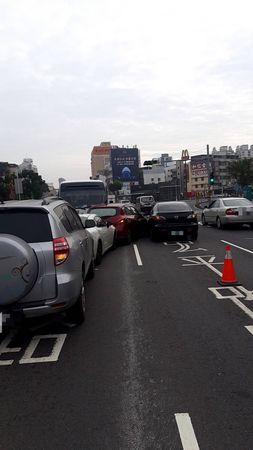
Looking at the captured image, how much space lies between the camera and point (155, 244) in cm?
1541

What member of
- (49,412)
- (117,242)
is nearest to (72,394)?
(49,412)

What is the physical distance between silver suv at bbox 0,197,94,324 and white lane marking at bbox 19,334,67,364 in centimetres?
41

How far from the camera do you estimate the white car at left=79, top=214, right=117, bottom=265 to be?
36.1 ft

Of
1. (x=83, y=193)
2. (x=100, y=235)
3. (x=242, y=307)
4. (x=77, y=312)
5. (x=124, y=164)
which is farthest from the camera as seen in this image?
(x=124, y=164)

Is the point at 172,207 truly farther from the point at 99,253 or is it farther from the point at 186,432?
the point at 186,432

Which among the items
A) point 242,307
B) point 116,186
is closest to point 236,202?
point 242,307

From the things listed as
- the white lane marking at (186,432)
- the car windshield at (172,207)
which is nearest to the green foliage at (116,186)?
the car windshield at (172,207)

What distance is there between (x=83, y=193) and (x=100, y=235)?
35.5ft

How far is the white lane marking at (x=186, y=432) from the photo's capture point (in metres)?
3.16

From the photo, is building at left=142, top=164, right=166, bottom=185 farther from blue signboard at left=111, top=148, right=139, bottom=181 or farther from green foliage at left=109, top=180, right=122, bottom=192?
blue signboard at left=111, top=148, right=139, bottom=181

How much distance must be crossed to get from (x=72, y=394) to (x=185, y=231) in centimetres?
1195

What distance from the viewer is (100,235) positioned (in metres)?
11.8

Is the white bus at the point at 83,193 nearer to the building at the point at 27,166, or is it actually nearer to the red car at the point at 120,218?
the red car at the point at 120,218

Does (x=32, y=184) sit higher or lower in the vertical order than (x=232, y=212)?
higher
